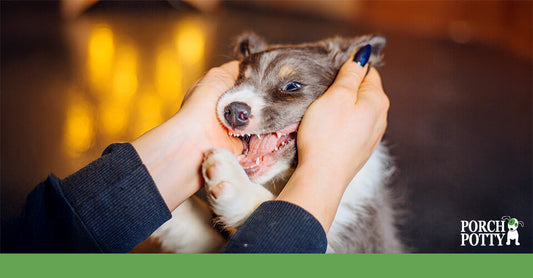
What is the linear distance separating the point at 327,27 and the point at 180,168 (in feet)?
8.70

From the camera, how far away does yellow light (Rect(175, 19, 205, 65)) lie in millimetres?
2357

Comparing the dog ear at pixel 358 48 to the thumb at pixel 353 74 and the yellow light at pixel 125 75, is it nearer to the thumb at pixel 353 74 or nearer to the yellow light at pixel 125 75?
the thumb at pixel 353 74

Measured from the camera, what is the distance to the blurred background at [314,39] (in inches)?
72.9

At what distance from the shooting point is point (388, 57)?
3574 millimetres

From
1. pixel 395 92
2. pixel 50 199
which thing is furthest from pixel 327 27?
pixel 50 199

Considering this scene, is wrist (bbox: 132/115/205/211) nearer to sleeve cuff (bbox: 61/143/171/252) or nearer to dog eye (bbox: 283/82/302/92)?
sleeve cuff (bbox: 61/143/171/252)

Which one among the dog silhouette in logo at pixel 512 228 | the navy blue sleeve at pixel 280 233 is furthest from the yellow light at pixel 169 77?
the dog silhouette in logo at pixel 512 228

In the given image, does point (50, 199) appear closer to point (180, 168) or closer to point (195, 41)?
point (180, 168)

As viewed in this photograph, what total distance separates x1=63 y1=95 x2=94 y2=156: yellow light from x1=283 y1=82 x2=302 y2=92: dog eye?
966 mm

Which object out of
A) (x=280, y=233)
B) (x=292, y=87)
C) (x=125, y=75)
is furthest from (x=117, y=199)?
(x=125, y=75)

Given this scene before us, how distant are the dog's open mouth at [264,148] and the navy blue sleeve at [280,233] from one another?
0.35m

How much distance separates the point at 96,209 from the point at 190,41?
2.02 m

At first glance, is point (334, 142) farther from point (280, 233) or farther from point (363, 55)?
point (363, 55)

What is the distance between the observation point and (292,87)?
4.65 feet
